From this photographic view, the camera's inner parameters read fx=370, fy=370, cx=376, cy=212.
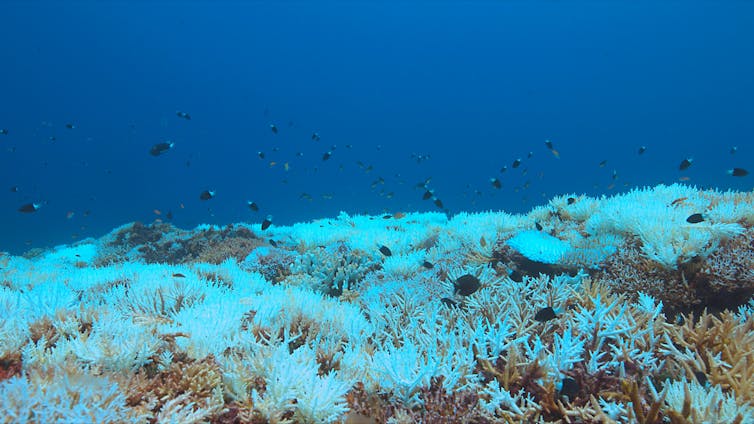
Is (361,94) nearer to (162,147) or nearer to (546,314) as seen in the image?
(162,147)

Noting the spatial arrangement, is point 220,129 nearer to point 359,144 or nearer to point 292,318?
point 359,144

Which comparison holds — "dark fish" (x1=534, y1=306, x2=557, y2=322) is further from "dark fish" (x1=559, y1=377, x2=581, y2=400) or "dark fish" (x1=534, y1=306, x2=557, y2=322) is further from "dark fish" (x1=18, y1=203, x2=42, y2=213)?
"dark fish" (x1=18, y1=203, x2=42, y2=213)

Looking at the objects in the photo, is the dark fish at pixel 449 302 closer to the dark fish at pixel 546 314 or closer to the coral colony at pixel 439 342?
the coral colony at pixel 439 342

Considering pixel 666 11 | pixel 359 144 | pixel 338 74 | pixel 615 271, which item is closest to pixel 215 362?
pixel 615 271

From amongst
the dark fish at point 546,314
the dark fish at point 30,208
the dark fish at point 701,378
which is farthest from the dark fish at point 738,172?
the dark fish at point 30,208

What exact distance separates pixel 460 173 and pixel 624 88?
51674 mm

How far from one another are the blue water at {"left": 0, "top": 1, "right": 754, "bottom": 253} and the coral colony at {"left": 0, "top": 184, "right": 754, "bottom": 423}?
2999 inches

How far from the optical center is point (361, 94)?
11325cm

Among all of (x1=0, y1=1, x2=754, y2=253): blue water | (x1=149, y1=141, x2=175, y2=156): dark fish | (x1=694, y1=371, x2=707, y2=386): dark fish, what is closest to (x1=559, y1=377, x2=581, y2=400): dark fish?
(x1=694, y1=371, x2=707, y2=386): dark fish

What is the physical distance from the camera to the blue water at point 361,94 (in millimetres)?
92125

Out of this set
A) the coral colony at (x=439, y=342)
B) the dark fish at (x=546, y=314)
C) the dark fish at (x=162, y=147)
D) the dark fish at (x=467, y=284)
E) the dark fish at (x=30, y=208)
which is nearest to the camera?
the coral colony at (x=439, y=342)

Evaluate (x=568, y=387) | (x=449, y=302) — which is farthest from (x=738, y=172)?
(x=568, y=387)

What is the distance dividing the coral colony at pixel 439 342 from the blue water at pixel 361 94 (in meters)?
76.2

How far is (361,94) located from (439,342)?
380 ft
